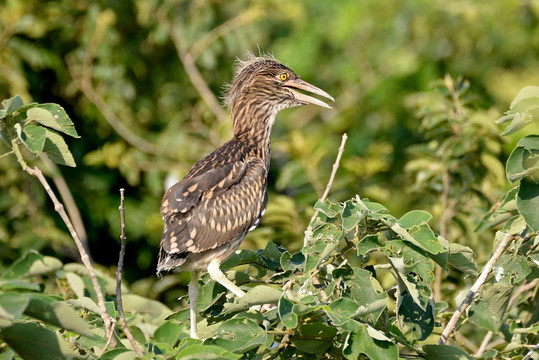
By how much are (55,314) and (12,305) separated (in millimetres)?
339

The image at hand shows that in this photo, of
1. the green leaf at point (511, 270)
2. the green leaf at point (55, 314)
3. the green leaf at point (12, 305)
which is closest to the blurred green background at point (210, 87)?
the green leaf at point (511, 270)

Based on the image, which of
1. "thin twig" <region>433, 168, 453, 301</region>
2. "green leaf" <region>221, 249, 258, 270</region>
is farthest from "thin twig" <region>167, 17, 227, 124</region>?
"green leaf" <region>221, 249, 258, 270</region>

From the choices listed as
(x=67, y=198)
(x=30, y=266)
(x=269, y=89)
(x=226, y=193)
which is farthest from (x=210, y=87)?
(x=30, y=266)

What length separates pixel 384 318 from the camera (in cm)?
381

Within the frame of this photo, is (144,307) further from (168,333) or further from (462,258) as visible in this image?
(462,258)

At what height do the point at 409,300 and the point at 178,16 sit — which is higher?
the point at 178,16

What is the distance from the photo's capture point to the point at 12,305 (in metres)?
2.65

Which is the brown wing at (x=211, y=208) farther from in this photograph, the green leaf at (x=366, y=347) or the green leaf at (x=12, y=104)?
the green leaf at (x=366, y=347)

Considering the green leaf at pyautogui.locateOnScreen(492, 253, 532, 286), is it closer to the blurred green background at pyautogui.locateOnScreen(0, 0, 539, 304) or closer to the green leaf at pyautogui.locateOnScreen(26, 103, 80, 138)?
the green leaf at pyautogui.locateOnScreen(26, 103, 80, 138)

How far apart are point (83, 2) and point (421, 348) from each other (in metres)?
6.63

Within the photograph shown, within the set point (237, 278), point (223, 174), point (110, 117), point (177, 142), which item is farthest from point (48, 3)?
point (237, 278)

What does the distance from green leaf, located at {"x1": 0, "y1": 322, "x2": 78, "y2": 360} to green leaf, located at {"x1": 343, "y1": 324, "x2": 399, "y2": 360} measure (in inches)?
42.8

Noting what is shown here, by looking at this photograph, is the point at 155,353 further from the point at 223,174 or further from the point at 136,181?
the point at 136,181

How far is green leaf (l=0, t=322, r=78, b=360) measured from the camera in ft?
9.59
